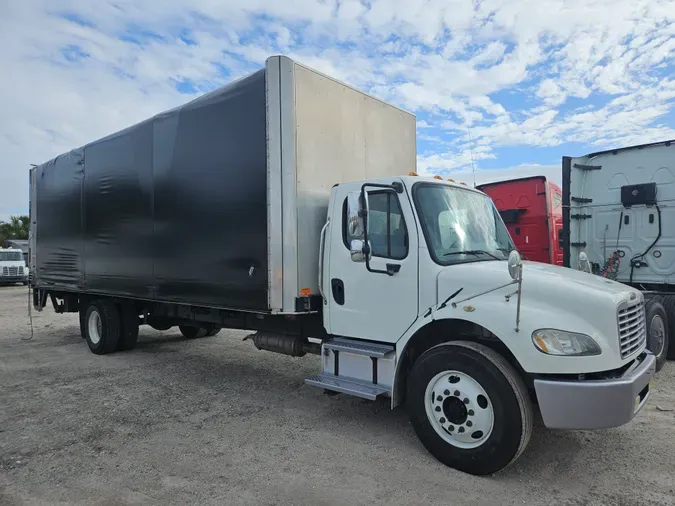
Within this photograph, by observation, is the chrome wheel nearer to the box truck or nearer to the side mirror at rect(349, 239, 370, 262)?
the side mirror at rect(349, 239, 370, 262)

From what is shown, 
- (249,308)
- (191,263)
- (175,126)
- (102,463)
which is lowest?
(102,463)

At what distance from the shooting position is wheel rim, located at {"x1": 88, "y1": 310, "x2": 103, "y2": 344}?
849cm

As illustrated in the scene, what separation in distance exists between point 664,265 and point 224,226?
6813mm

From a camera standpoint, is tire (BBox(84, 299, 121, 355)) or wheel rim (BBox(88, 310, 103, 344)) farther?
wheel rim (BBox(88, 310, 103, 344))

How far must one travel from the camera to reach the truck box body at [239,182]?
4.95m

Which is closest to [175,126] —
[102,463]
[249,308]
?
[249,308]

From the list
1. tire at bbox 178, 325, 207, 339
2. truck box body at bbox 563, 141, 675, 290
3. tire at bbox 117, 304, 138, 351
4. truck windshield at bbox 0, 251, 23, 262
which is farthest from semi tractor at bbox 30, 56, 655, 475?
truck windshield at bbox 0, 251, 23, 262

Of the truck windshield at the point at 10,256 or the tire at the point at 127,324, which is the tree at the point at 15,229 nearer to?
the truck windshield at the point at 10,256

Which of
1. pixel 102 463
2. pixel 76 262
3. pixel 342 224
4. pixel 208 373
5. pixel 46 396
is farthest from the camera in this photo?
pixel 76 262

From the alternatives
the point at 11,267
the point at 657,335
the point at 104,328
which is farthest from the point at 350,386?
the point at 11,267

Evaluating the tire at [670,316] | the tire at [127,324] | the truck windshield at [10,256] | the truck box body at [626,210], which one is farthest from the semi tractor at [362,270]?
the truck windshield at [10,256]

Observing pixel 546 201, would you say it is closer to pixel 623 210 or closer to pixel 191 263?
pixel 623 210

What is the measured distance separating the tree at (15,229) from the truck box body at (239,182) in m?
46.5

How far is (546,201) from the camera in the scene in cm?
981
